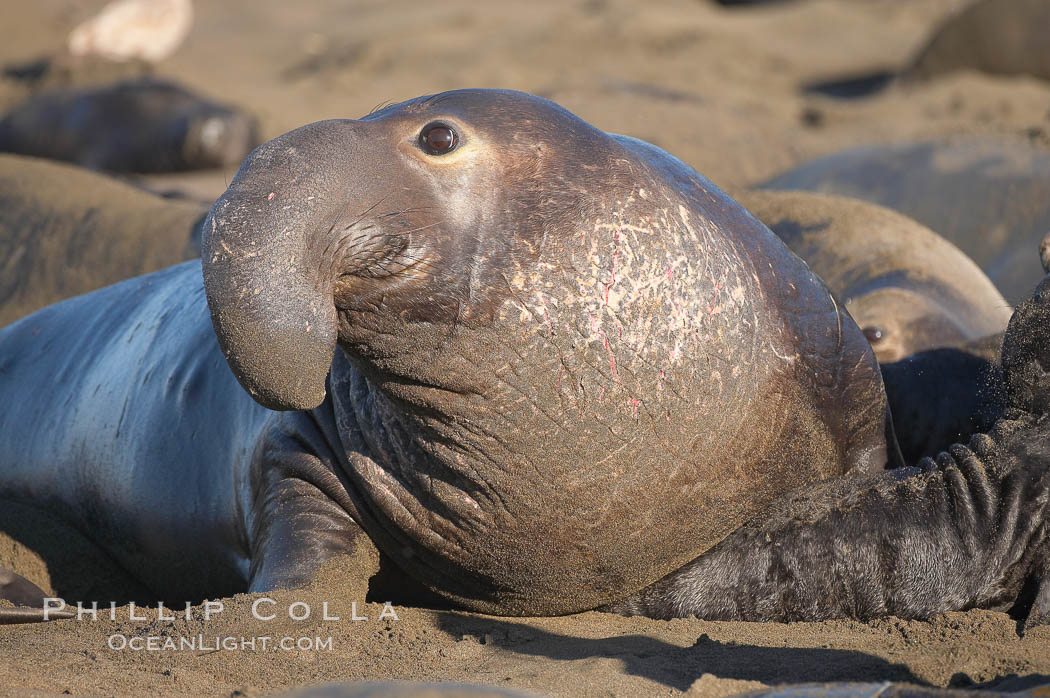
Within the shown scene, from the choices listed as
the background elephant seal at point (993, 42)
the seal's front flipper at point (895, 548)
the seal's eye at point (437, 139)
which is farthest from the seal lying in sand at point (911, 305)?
the background elephant seal at point (993, 42)

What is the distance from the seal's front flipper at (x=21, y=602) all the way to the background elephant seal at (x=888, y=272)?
266cm

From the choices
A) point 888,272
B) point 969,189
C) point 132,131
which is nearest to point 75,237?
point 888,272

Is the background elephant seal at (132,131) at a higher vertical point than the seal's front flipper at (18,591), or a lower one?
higher

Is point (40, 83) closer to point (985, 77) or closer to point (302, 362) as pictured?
point (985, 77)

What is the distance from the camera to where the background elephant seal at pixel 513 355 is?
9.59ft

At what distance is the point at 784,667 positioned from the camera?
2891mm

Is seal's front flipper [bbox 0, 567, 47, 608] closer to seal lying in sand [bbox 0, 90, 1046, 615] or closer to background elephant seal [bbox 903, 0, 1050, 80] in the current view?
seal lying in sand [bbox 0, 90, 1046, 615]

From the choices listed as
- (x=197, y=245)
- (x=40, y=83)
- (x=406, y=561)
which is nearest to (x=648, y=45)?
(x=40, y=83)

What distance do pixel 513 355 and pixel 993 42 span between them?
10027 mm

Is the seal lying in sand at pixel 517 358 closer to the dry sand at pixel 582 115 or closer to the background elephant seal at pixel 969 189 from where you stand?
the dry sand at pixel 582 115

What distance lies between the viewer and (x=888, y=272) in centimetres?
523

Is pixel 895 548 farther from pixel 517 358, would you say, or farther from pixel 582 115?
pixel 582 115

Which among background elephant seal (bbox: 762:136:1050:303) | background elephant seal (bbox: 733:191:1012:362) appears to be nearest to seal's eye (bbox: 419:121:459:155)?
background elephant seal (bbox: 733:191:1012:362)

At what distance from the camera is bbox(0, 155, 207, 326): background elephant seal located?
20.9ft
